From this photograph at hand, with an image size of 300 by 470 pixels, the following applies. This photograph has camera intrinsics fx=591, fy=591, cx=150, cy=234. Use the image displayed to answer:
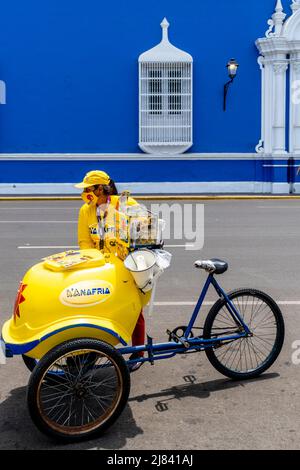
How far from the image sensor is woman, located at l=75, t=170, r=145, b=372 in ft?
14.0

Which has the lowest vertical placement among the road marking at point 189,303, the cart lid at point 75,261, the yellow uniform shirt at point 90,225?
the road marking at point 189,303

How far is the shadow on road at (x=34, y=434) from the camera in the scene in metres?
3.35

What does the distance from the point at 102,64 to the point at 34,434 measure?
1832cm

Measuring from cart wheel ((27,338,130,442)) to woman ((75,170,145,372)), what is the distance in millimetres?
634

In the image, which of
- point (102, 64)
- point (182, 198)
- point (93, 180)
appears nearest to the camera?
point (93, 180)

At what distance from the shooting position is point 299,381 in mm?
4277

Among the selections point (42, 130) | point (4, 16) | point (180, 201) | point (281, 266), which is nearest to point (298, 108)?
point (180, 201)

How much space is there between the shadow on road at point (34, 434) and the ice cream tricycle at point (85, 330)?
0.22ft

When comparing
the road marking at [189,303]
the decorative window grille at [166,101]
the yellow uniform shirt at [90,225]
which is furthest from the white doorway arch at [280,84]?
the yellow uniform shirt at [90,225]

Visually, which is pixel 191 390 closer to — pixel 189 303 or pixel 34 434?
pixel 34 434

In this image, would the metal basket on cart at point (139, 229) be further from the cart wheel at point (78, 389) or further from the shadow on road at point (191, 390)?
the shadow on road at point (191, 390)

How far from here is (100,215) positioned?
441 centimetres

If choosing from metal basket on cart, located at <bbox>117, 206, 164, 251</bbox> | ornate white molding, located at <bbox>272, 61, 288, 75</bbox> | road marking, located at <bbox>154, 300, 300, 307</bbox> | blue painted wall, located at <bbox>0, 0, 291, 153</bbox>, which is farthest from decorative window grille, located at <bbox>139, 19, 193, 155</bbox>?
metal basket on cart, located at <bbox>117, 206, 164, 251</bbox>

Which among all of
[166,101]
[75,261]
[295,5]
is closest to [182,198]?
[166,101]
